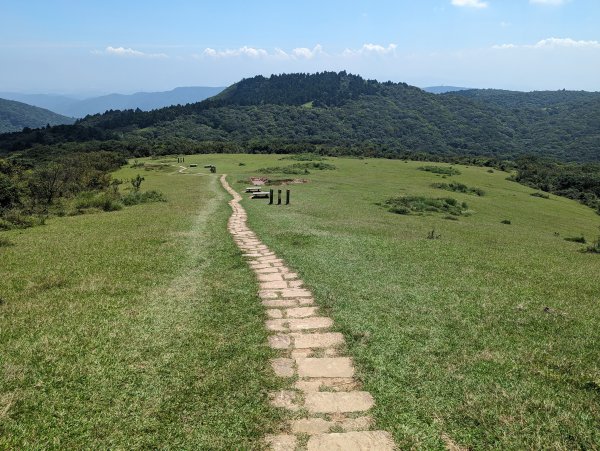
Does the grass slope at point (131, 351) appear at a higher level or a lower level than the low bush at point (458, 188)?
higher

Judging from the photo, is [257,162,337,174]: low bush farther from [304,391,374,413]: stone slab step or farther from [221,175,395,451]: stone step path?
[304,391,374,413]: stone slab step

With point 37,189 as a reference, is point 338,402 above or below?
above

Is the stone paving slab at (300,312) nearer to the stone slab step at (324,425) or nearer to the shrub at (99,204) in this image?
the stone slab step at (324,425)

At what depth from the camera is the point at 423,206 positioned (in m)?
41.5

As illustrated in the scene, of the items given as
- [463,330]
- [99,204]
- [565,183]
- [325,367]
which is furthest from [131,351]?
[565,183]

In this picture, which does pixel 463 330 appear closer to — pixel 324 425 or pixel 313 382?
pixel 313 382

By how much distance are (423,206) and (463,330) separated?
3307 cm

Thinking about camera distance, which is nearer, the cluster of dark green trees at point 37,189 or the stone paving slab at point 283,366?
the stone paving slab at point 283,366

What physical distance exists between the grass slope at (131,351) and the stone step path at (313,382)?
0.39 m

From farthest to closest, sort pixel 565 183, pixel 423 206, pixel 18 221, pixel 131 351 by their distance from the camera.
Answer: pixel 565 183 < pixel 423 206 < pixel 18 221 < pixel 131 351

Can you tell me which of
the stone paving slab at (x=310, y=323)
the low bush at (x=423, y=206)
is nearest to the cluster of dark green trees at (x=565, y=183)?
the low bush at (x=423, y=206)

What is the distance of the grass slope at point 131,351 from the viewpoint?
6.20 m

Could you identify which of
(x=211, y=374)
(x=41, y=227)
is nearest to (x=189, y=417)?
(x=211, y=374)

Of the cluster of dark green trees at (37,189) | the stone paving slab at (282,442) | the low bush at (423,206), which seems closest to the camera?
the stone paving slab at (282,442)
